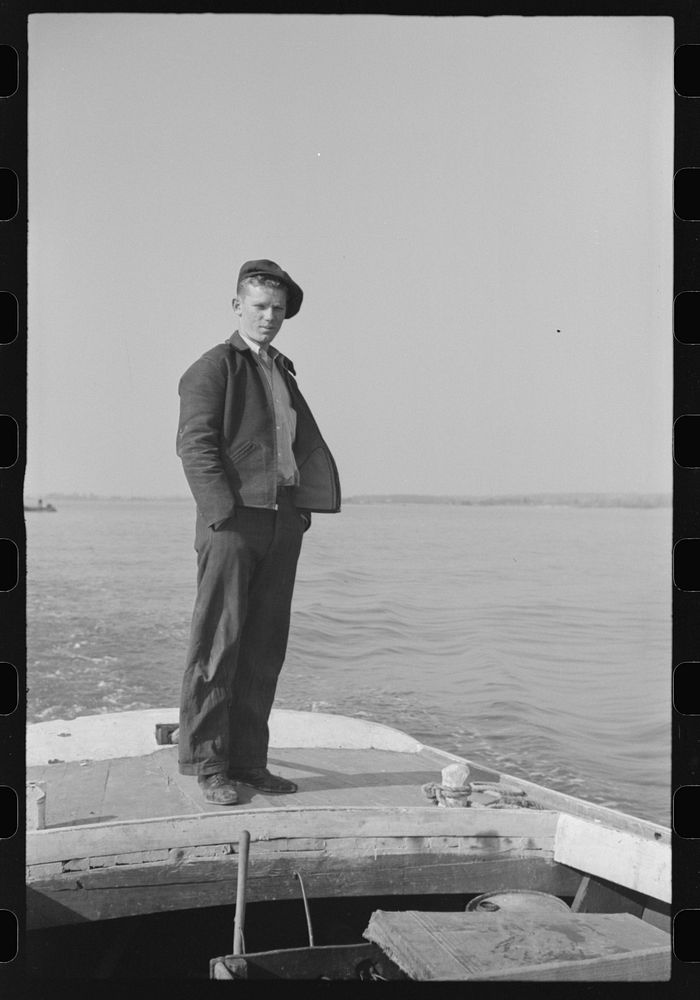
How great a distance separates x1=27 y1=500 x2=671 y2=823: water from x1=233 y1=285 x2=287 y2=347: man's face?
29.9 inches

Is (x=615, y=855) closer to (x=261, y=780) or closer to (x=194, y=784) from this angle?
(x=261, y=780)

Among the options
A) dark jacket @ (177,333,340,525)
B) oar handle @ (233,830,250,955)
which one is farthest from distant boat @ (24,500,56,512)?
oar handle @ (233,830,250,955)

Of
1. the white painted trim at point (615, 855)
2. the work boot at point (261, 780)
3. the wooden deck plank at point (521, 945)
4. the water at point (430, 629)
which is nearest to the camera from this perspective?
the wooden deck plank at point (521, 945)

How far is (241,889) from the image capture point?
3.38 metres

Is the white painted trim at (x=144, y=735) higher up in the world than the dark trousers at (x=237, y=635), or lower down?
lower down

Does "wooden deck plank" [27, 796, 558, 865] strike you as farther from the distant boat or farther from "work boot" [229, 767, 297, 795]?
the distant boat

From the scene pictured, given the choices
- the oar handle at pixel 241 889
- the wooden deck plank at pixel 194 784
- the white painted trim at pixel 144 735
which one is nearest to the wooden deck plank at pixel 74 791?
the wooden deck plank at pixel 194 784

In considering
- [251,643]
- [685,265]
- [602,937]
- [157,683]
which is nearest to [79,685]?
[157,683]

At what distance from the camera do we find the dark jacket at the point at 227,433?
13.0 feet

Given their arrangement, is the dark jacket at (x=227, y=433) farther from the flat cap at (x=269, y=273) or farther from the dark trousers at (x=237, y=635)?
the flat cap at (x=269, y=273)

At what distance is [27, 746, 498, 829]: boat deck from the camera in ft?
12.9

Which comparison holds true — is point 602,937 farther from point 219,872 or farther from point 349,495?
point 349,495

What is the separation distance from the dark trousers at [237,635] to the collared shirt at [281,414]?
71 millimetres

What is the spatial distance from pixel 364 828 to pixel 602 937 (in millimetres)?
828
